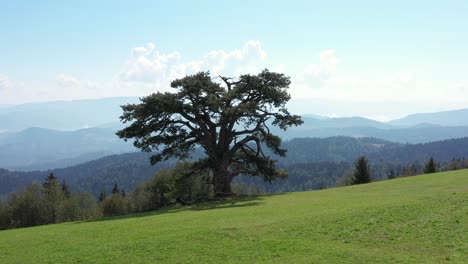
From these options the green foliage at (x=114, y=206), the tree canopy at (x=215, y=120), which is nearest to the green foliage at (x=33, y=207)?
the green foliage at (x=114, y=206)

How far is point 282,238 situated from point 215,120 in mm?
25366

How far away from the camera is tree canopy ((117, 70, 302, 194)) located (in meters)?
38.1

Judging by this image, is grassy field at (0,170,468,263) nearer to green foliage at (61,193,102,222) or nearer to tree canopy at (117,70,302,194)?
tree canopy at (117,70,302,194)

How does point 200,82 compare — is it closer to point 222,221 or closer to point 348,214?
point 222,221

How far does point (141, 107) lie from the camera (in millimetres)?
37094

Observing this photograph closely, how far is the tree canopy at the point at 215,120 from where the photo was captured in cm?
3809

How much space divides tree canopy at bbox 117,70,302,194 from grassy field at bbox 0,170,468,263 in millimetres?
15012

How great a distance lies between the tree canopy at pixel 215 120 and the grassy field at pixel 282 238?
15.0m

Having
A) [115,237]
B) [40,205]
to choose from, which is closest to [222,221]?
[115,237]

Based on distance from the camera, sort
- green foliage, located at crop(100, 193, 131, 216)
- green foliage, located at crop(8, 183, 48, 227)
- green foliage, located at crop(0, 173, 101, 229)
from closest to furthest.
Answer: green foliage, located at crop(8, 183, 48, 227) < green foliage, located at crop(0, 173, 101, 229) < green foliage, located at crop(100, 193, 131, 216)

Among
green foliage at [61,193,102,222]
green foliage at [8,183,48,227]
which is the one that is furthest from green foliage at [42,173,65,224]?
green foliage at [61,193,102,222]

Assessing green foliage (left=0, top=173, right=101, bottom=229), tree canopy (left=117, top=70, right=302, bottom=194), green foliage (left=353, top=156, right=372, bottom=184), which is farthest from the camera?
green foliage (left=353, top=156, right=372, bottom=184)

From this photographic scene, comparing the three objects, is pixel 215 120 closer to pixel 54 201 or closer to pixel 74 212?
pixel 54 201

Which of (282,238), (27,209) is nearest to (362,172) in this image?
(282,238)
